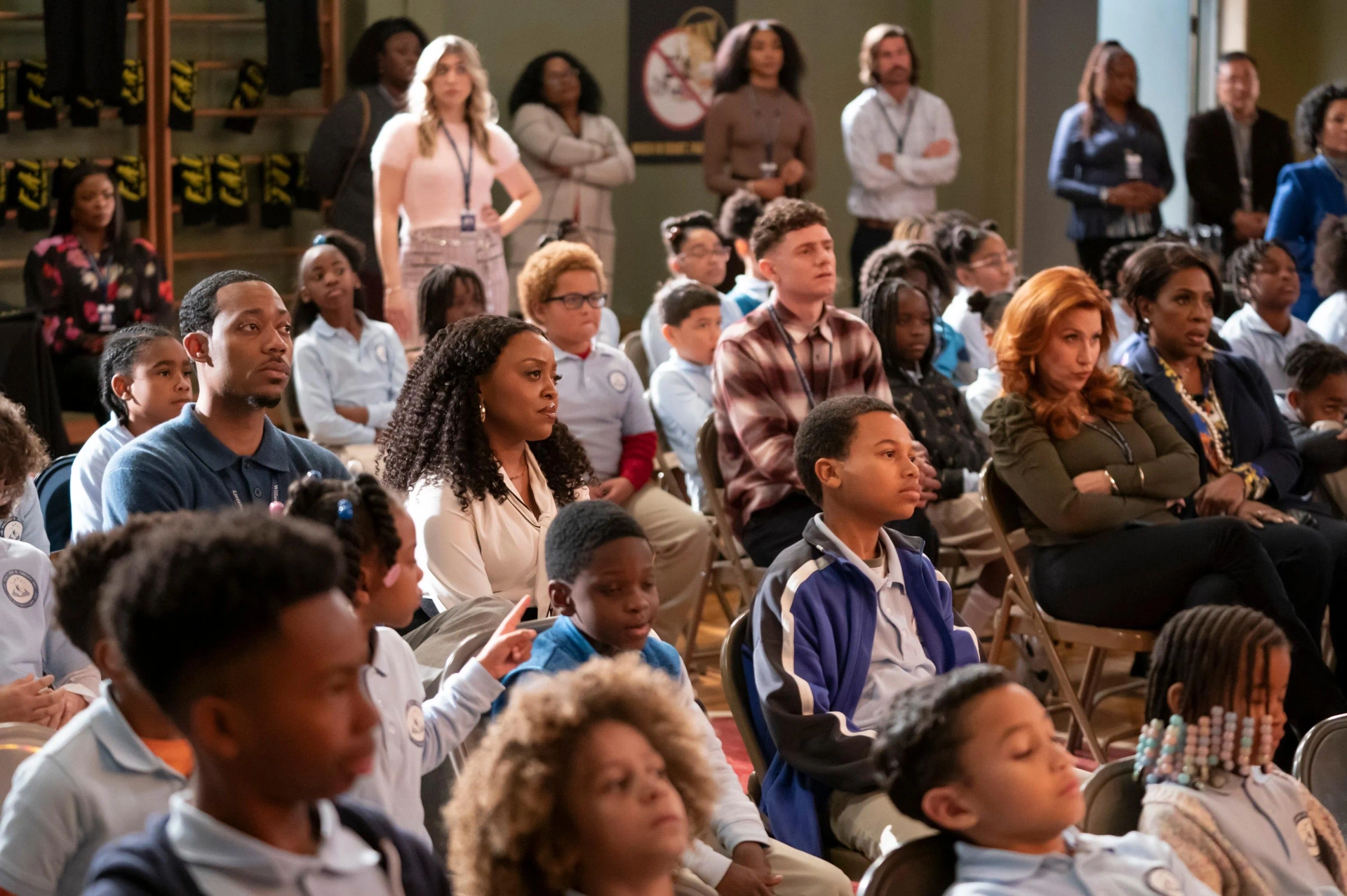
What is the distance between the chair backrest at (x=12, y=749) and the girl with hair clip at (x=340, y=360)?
9.37 feet

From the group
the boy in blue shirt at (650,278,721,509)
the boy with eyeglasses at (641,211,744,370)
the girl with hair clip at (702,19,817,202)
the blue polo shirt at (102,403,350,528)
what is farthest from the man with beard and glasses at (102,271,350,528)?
the girl with hair clip at (702,19,817,202)

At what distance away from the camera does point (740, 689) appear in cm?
246

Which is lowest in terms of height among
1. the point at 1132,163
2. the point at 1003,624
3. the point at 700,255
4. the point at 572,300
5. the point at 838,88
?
the point at 1003,624

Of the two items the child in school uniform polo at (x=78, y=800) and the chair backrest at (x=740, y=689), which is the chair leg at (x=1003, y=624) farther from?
the child in school uniform polo at (x=78, y=800)

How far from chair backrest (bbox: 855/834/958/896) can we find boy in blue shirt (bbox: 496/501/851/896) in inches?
16.4

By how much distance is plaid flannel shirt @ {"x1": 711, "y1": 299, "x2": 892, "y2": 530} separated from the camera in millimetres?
3664

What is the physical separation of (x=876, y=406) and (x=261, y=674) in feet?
5.51

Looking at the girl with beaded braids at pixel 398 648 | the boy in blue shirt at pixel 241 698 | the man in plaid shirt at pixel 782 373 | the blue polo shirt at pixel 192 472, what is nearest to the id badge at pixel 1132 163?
the man in plaid shirt at pixel 782 373

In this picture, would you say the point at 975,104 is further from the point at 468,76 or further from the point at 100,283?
the point at 100,283

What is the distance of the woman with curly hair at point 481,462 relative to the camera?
2.69 meters

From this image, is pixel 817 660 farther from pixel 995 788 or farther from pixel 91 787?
pixel 91 787

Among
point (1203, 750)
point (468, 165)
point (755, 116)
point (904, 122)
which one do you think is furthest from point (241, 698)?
point (904, 122)

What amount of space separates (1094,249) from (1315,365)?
2.99 metres

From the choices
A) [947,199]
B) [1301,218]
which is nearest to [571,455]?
[1301,218]
